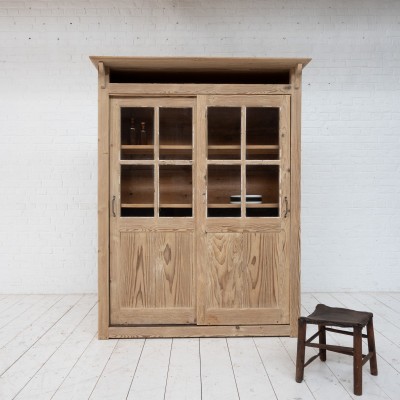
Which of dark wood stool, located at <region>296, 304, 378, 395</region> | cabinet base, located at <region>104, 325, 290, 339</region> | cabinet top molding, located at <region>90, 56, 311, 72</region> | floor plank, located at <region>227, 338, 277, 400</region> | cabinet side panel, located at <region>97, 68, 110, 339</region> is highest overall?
cabinet top molding, located at <region>90, 56, 311, 72</region>

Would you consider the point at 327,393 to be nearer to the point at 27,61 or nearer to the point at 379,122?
the point at 379,122

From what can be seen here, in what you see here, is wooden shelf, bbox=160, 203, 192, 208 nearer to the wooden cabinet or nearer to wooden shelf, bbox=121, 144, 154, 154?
the wooden cabinet

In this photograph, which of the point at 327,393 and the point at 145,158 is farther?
the point at 145,158

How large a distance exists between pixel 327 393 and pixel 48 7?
15.1 feet

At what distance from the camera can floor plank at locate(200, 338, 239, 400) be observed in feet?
8.02

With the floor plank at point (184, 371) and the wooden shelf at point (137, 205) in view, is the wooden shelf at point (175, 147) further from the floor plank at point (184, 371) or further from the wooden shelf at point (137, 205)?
the floor plank at point (184, 371)

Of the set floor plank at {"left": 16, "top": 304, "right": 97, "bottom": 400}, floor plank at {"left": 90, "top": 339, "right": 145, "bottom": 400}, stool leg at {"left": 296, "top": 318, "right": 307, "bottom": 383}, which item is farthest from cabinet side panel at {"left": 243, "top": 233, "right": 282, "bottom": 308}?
floor plank at {"left": 16, "top": 304, "right": 97, "bottom": 400}

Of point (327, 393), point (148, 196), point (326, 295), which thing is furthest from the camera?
point (326, 295)

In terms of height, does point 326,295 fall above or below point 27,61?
below

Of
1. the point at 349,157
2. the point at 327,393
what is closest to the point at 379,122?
the point at 349,157

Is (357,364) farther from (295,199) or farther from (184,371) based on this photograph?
(295,199)

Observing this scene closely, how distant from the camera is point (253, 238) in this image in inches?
133

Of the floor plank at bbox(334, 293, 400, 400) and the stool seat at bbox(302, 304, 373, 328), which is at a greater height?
the stool seat at bbox(302, 304, 373, 328)

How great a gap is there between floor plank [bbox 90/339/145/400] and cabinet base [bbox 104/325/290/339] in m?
0.07
